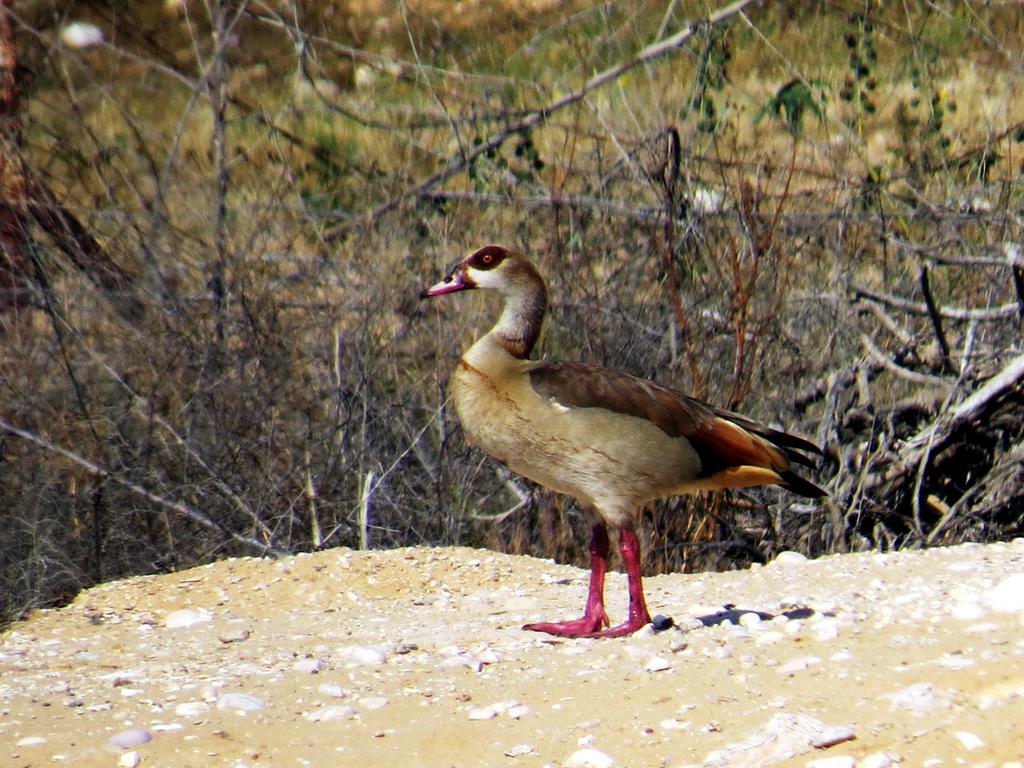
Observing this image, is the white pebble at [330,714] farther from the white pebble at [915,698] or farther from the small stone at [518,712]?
the white pebble at [915,698]

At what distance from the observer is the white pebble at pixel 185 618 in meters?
6.75

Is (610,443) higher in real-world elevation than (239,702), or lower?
higher

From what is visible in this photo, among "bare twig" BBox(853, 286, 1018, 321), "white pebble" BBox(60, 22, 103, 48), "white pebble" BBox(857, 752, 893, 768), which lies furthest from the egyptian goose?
"white pebble" BBox(60, 22, 103, 48)

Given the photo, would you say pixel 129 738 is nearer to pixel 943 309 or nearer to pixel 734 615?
pixel 734 615

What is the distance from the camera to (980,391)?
8.03 m

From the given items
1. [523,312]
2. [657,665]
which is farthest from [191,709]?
[523,312]

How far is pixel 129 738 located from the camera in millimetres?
4789

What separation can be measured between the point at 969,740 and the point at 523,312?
2.93 meters

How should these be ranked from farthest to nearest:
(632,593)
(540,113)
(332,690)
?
(540,113)
(632,593)
(332,690)

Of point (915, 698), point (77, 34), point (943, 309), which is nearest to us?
point (915, 698)

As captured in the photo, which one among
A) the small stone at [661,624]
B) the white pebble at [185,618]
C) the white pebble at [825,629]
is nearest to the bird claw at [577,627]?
the small stone at [661,624]

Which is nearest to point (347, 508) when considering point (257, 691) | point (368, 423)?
point (368, 423)

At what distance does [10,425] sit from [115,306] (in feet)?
3.22

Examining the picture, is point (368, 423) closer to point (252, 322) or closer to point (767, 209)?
point (252, 322)
